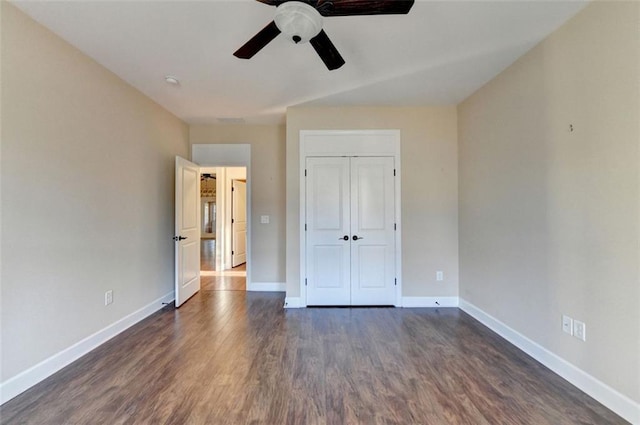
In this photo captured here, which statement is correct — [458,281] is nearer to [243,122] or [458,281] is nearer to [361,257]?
[361,257]

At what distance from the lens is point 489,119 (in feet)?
9.88

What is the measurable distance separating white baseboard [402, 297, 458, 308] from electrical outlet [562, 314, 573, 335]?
161 cm

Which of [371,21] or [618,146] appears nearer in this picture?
[618,146]

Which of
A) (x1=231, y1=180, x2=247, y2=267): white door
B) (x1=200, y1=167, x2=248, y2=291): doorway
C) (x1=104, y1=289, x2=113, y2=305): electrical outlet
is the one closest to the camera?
(x1=104, y1=289, x2=113, y2=305): electrical outlet

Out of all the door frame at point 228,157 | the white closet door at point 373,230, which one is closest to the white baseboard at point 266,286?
the door frame at point 228,157

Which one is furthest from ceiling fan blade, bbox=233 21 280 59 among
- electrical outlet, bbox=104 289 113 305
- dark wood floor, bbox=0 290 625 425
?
electrical outlet, bbox=104 289 113 305

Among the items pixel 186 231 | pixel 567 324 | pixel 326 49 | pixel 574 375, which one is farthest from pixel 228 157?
pixel 574 375

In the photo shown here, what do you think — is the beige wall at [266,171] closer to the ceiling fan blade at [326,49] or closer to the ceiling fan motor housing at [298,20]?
the ceiling fan blade at [326,49]

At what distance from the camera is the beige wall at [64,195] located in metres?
1.89

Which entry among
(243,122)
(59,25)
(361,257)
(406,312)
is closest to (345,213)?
(361,257)

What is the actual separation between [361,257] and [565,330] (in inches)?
81.5

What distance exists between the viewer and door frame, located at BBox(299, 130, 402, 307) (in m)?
3.69

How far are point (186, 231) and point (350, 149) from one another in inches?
97.8

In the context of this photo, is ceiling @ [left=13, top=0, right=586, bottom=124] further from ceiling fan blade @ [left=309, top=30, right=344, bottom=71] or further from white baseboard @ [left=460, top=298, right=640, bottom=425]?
white baseboard @ [left=460, top=298, right=640, bottom=425]
